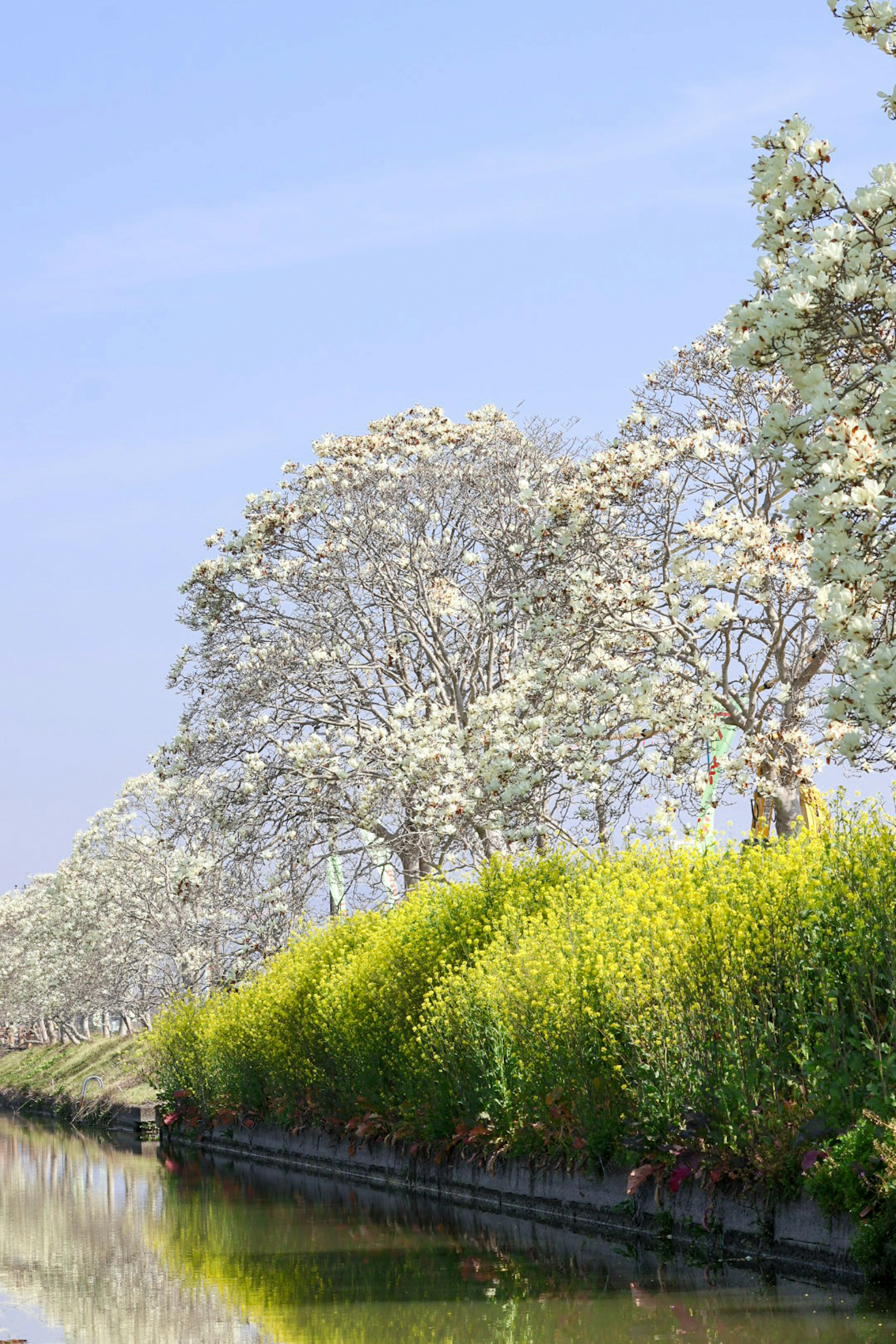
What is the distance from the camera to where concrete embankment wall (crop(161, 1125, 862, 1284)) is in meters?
8.88

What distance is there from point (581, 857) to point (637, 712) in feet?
7.02

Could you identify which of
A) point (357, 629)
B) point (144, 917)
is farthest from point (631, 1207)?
point (144, 917)

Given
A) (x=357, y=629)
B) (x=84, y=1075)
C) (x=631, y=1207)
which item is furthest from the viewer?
(x=84, y=1075)

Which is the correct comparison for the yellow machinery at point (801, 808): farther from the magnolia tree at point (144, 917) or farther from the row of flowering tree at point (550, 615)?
the magnolia tree at point (144, 917)

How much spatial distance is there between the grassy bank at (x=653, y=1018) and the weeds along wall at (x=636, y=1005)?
0.8 inches

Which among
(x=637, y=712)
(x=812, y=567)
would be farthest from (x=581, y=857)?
(x=812, y=567)

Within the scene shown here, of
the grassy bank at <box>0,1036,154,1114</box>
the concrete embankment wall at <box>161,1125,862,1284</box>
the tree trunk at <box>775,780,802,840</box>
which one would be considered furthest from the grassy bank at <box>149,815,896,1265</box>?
the grassy bank at <box>0,1036,154,1114</box>

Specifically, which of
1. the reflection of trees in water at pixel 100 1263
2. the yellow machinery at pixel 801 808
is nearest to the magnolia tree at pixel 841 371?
the reflection of trees in water at pixel 100 1263

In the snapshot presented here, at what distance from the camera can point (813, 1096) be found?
8.97 metres

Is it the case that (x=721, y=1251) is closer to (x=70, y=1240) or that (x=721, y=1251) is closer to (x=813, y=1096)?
(x=813, y=1096)

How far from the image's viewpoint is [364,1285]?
9891mm

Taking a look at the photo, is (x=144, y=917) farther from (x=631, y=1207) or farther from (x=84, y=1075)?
(x=631, y=1207)

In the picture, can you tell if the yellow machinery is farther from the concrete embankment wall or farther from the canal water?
the canal water

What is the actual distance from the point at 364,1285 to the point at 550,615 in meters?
7.80
